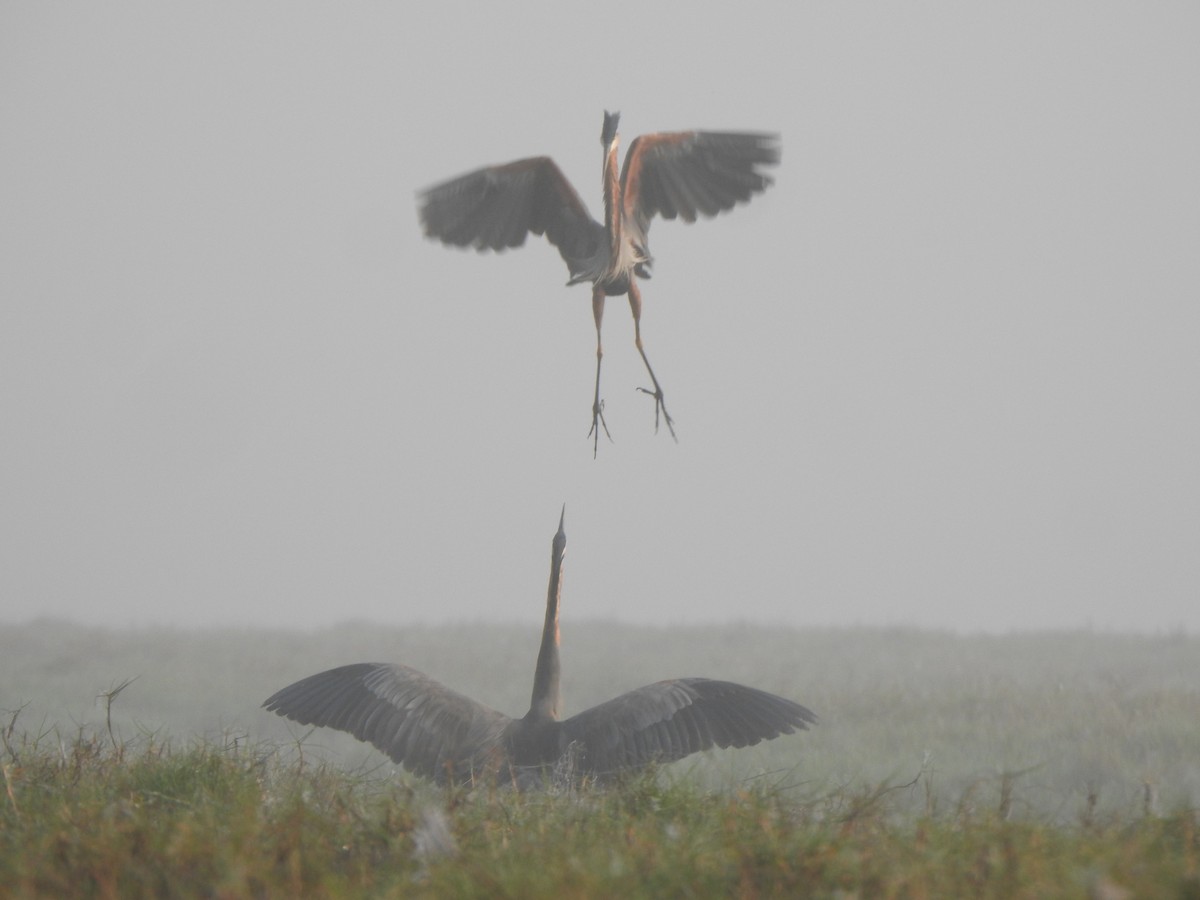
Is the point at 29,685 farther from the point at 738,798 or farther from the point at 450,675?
the point at 738,798

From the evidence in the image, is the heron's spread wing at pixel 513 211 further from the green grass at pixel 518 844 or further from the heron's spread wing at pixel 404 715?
the green grass at pixel 518 844

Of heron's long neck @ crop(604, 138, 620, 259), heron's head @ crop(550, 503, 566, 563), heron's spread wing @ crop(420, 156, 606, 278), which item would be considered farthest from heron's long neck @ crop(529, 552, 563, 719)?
heron's long neck @ crop(604, 138, 620, 259)

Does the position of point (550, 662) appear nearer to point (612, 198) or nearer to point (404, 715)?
point (404, 715)

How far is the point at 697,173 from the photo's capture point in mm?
5684

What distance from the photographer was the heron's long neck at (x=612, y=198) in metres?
5.20

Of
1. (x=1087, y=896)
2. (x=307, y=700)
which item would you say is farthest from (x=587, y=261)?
(x=1087, y=896)

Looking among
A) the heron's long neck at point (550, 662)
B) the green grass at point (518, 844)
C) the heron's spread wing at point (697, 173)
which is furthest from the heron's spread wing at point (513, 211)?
the green grass at point (518, 844)

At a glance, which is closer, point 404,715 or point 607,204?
point 607,204

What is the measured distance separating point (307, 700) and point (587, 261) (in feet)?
7.77

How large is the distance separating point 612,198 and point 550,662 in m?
2.13

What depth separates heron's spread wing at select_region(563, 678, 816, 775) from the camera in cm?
538

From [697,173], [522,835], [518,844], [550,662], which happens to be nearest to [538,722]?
[550,662]

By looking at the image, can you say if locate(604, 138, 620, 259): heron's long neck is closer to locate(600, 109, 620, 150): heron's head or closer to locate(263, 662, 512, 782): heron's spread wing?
locate(600, 109, 620, 150): heron's head

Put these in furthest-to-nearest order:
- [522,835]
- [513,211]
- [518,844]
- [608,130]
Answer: [513,211], [608,130], [522,835], [518,844]
